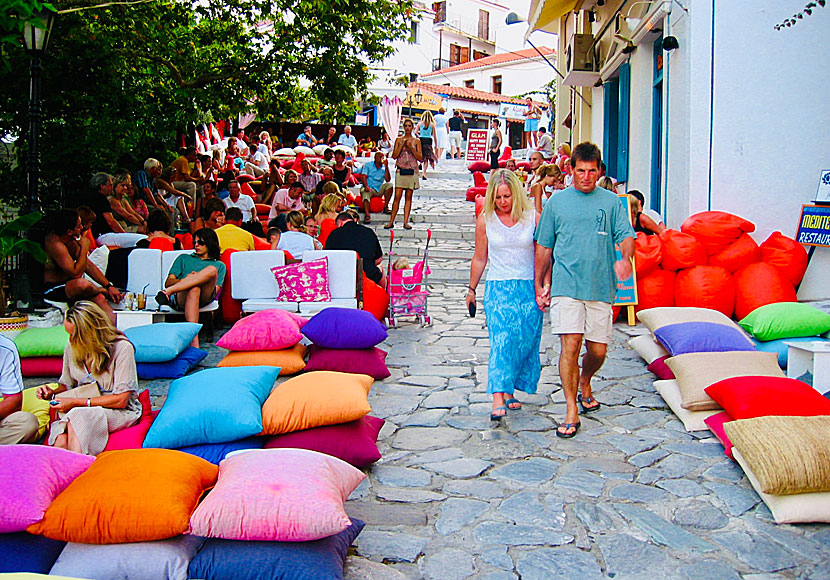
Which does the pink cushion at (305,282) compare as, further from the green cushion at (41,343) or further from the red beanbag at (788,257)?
the red beanbag at (788,257)

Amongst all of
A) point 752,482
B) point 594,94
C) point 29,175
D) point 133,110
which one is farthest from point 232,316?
point 594,94

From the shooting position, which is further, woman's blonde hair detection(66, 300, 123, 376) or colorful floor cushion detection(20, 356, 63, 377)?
colorful floor cushion detection(20, 356, 63, 377)

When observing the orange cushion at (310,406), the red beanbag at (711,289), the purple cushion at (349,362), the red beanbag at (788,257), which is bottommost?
the purple cushion at (349,362)

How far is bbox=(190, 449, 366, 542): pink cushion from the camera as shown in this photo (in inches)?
126

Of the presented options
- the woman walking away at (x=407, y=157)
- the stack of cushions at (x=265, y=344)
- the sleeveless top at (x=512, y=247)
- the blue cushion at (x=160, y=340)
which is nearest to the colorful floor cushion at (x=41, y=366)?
the blue cushion at (x=160, y=340)

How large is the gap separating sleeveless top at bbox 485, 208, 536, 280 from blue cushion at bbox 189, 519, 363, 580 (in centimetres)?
282

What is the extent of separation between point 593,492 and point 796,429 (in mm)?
1084

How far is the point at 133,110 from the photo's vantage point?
11914 mm

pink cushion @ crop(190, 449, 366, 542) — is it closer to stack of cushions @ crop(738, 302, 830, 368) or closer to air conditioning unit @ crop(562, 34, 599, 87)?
stack of cushions @ crop(738, 302, 830, 368)

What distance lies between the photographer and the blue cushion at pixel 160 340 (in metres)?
6.84

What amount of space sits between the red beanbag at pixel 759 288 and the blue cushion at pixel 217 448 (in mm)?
5633

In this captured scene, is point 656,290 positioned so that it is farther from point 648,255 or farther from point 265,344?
point 265,344

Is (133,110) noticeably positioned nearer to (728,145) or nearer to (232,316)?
(232,316)

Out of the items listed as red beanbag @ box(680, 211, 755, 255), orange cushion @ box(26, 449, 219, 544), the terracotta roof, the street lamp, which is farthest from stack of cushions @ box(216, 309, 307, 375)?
the terracotta roof
